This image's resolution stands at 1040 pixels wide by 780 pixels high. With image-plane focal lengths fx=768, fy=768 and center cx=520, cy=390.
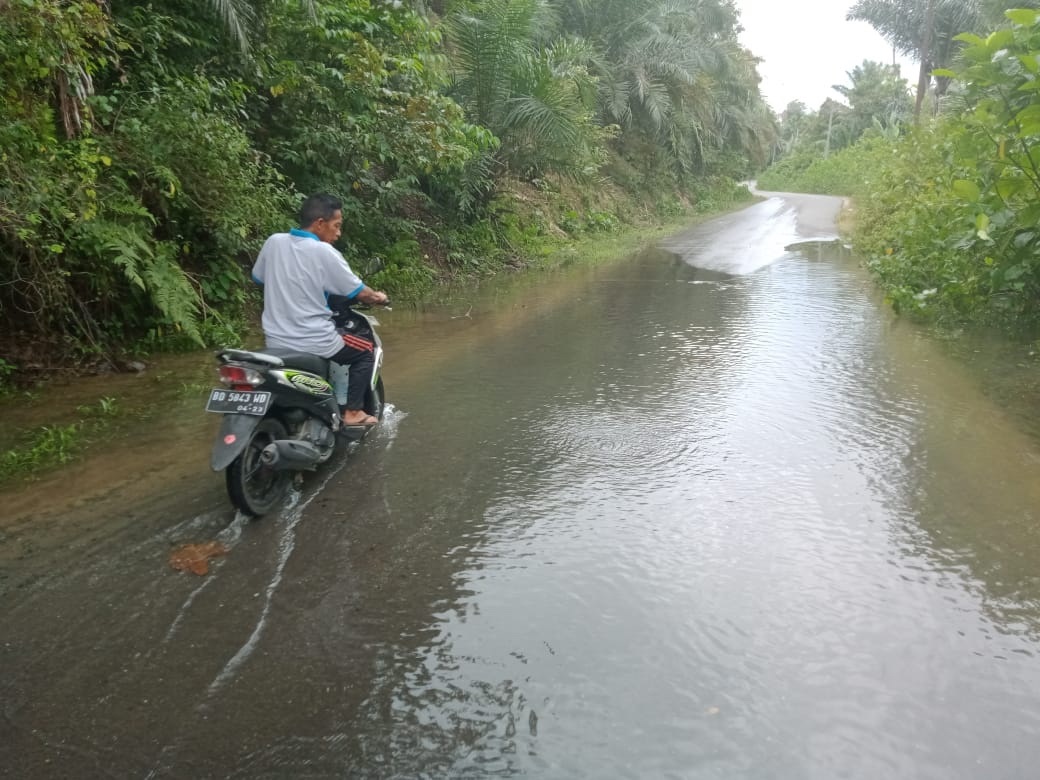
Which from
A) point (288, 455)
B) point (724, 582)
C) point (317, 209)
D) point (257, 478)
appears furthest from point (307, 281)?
point (724, 582)

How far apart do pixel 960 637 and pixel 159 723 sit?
123 inches

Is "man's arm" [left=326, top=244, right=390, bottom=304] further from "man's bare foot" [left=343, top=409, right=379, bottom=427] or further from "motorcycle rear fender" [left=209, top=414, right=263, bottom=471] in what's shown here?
"motorcycle rear fender" [left=209, top=414, right=263, bottom=471]

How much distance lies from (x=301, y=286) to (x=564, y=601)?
249cm

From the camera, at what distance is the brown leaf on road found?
12.0 ft

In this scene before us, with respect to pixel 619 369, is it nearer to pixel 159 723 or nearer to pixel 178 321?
pixel 178 321

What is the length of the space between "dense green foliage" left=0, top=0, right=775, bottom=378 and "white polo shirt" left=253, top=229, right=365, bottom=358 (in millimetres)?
714

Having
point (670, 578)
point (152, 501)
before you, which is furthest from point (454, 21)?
point (670, 578)

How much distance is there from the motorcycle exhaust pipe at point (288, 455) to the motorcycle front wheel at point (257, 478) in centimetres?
7

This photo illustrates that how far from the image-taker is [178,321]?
6.68 meters

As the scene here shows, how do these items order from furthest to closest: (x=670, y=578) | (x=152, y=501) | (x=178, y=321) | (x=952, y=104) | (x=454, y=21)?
(x=454, y=21) → (x=952, y=104) → (x=178, y=321) → (x=152, y=501) → (x=670, y=578)

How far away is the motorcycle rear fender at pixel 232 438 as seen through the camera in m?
3.94

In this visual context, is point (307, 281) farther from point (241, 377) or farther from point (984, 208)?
point (984, 208)

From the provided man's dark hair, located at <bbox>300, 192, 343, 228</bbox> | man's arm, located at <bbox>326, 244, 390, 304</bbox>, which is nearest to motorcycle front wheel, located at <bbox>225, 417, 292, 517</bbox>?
man's arm, located at <bbox>326, 244, 390, 304</bbox>

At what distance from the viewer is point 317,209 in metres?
4.67
